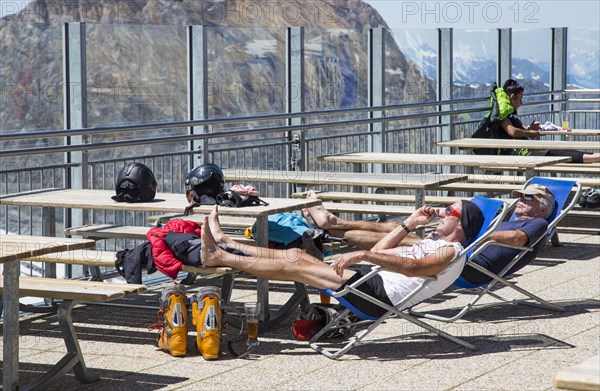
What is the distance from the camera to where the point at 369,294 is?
731 centimetres

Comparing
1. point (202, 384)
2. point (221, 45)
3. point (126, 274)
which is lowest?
point (202, 384)

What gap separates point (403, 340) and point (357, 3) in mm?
54595

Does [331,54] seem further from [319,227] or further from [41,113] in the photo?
[41,113]

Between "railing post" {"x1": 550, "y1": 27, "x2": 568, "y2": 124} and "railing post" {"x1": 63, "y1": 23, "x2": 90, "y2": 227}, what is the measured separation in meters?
9.58

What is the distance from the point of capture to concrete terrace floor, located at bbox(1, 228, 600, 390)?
6.73 m

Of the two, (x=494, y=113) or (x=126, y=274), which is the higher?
(x=494, y=113)

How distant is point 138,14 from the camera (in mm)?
55812

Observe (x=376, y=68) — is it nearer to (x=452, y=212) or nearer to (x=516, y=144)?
(x=516, y=144)

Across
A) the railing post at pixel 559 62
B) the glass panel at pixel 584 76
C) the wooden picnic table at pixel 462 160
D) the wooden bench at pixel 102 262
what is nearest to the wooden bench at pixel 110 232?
the wooden bench at pixel 102 262

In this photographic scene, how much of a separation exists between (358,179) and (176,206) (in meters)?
2.86

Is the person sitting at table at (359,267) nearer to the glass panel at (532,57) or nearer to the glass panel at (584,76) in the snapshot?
the glass panel at (532,57)

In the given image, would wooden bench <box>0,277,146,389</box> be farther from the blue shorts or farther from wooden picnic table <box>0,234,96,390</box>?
the blue shorts

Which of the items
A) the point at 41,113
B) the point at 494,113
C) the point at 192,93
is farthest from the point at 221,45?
the point at 192,93

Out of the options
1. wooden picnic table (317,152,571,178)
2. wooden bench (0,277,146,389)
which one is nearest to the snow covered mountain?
wooden picnic table (317,152,571,178)
